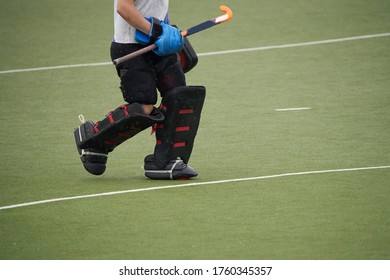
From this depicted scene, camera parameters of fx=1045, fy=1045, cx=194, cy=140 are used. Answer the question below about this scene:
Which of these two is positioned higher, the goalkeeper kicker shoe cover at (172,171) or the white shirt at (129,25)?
the white shirt at (129,25)

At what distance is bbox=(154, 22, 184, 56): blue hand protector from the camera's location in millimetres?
7152

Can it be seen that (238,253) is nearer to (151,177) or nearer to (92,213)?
(92,213)

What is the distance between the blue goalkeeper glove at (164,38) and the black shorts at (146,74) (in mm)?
159

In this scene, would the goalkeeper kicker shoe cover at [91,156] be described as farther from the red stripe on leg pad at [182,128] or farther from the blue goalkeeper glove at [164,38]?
the blue goalkeeper glove at [164,38]

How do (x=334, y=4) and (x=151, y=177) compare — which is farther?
(x=334, y=4)

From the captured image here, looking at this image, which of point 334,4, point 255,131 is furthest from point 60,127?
point 334,4

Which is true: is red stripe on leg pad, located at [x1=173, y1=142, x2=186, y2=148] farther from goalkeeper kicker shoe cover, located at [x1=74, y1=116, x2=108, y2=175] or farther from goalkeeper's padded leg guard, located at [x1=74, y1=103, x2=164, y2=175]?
goalkeeper kicker shoe cover, located at [x1=74, y1=116, x2=108, y2=175]

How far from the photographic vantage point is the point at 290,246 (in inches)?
227

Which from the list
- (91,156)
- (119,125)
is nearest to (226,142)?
(91,156)

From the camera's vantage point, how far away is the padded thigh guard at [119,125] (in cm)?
720

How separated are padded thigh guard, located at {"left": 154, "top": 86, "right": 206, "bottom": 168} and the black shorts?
11 cm

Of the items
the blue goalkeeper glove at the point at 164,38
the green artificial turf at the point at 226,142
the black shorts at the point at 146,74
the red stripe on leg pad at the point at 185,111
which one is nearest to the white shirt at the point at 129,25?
the black shorts at the point at 146,74

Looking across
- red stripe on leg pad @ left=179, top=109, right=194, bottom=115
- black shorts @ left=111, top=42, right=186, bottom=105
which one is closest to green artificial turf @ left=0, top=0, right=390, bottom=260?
red stripe on leg pad @ left=179, top=109, right=194, bottom=115

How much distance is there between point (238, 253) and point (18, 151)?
333cm
